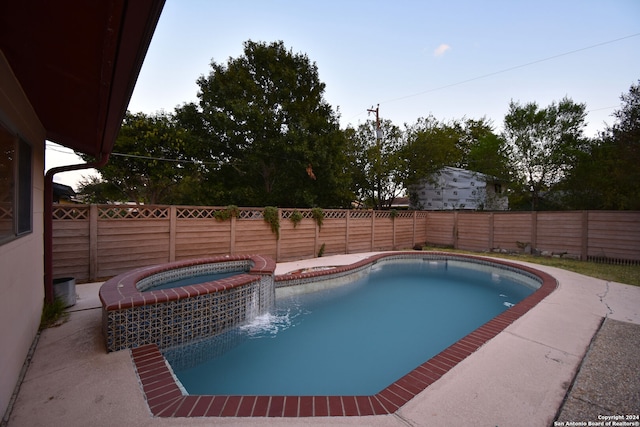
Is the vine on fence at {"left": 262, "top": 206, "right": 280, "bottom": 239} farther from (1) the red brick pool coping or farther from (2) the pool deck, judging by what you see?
(1) the red brick pool coping

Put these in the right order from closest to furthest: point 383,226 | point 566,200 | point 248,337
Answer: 1. point 248,337
2. point 383,226
3. point 566,200

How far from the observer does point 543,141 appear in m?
17.2

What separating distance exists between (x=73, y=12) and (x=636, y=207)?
17.7m

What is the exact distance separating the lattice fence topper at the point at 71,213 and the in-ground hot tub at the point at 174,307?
2.37 metres

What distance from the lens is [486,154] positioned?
1945cm

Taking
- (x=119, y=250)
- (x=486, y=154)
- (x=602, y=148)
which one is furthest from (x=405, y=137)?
(x=119, y=250)

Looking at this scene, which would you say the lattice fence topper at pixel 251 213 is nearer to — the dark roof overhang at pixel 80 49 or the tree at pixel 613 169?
the dark roof overhang at pixel 80 49

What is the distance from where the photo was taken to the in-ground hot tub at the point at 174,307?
3.17 m

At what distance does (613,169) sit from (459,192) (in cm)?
779

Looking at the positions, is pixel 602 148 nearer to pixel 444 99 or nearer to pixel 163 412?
pixel 444 99

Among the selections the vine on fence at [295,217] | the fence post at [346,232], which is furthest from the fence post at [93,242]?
the fence post at [346,232]

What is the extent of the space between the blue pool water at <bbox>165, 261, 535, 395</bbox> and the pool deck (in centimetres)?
95

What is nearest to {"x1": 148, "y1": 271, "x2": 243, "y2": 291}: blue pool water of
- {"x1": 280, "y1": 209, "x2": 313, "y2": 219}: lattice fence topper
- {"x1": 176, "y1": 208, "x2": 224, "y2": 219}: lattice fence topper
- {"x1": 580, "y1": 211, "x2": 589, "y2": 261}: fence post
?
{"x1": 176, "y1": 208, "x2": 224, "y2": 219}: lattice fence topper

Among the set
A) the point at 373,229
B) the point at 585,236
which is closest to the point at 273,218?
the point at 373,229
